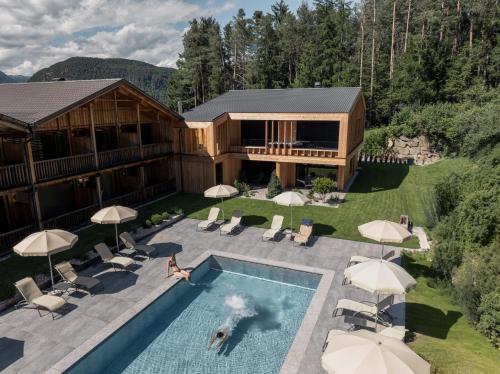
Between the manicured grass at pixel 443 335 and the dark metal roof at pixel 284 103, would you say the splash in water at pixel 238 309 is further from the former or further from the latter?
the dark metal roof at pixel 284 103

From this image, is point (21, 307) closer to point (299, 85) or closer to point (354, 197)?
point (354, 197)

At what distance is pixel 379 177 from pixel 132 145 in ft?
68.6

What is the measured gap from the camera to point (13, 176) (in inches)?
626

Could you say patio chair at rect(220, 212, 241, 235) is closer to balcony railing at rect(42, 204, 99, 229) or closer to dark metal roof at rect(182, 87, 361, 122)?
balcony railing at rect(42, 204, 99, 229)

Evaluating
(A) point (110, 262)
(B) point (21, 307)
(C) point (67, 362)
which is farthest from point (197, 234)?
(C) point (67, 362)

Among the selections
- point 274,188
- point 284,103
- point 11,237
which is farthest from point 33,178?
point 284,103

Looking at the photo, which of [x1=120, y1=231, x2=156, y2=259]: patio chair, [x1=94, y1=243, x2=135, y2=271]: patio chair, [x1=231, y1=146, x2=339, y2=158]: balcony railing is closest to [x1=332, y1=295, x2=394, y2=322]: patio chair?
[x1=94, y1=243, x2=135, y2=271]: patio chair

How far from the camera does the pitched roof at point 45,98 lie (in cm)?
1670

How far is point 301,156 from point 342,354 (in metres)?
19.2

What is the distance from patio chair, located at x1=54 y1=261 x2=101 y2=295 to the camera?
41.9 feet

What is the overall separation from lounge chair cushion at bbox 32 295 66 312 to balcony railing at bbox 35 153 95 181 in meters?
7.56

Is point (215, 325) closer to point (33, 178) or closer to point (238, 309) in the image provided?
point (238, 309)

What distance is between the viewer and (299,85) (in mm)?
55156

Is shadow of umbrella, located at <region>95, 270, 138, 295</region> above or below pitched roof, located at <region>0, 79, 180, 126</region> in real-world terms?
below
